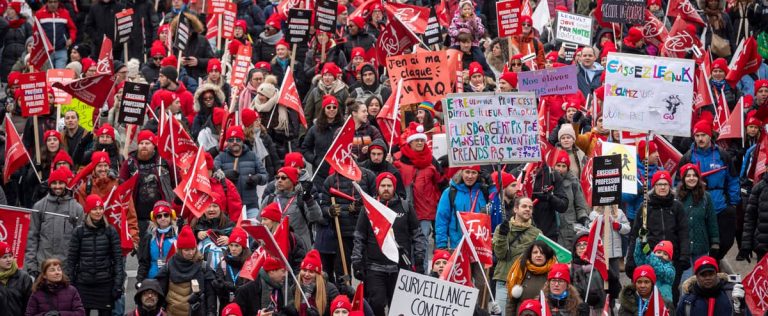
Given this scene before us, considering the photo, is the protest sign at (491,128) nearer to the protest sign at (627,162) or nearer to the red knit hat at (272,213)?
the protest sign at (627,162)

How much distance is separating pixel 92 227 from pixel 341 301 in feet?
10.8

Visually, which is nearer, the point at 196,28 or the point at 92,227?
the point at 92,227

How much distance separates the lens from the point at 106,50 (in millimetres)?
24938

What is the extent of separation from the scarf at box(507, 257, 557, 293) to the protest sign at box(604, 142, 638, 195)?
267 cm

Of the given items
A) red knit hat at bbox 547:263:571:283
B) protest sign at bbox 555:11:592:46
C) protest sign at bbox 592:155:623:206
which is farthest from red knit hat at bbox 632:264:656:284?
protest sign at bbox 555:11:592:46

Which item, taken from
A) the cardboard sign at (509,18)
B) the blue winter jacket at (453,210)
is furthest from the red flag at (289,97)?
Result: the blue winter jacket at (453,210)

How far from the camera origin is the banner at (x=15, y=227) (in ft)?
57.3

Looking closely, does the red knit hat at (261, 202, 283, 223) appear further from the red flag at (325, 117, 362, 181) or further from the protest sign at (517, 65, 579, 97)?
the protest sign at (517, 65, 579, 97)

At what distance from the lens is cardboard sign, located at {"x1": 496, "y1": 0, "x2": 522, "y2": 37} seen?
24881 mm

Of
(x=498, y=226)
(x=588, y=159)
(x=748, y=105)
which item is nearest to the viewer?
(x=498, y=226)

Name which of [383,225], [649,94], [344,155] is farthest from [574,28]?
[383,225]

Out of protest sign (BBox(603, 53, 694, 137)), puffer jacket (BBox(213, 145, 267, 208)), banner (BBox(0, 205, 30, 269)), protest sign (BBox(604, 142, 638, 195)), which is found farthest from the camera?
puffer jacket (BBox(213, 145, 267, 208))

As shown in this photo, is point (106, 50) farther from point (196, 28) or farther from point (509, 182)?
point (509, 182)

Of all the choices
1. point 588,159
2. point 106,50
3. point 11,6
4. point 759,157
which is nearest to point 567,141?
point 588,159
